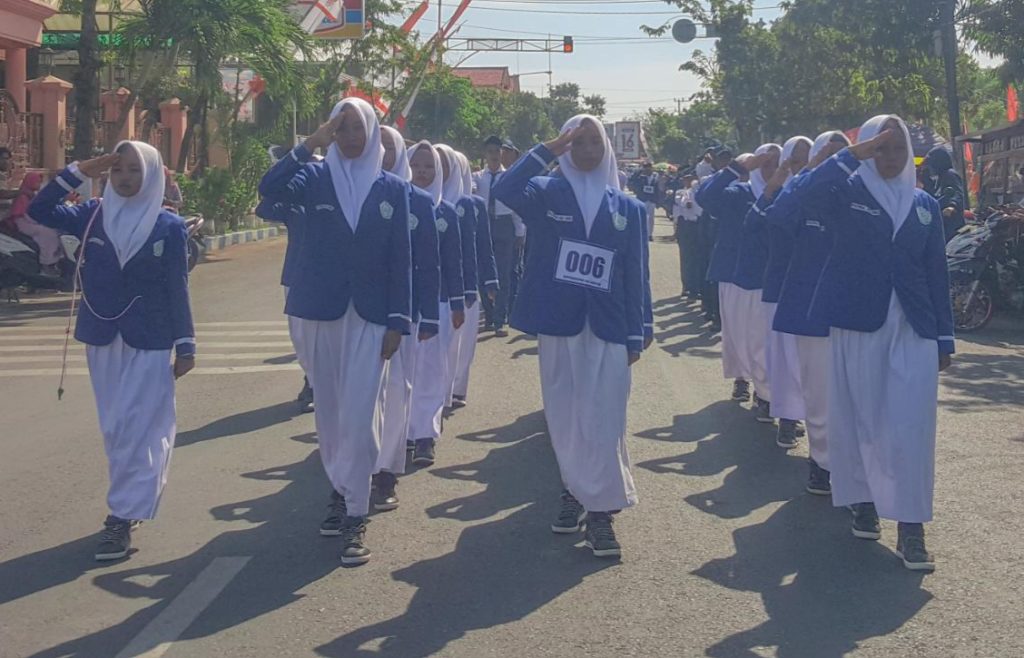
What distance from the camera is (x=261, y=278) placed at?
20.8m

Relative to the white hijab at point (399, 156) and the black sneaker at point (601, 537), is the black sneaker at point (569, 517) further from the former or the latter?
the white hijab at point (399, 156)

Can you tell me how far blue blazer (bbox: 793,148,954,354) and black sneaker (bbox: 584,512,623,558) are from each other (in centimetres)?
148

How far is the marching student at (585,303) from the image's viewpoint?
612cm

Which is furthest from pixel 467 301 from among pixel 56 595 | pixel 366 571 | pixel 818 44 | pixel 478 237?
pixel 818 44

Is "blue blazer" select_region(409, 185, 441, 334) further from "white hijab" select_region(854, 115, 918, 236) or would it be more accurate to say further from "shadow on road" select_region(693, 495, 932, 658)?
"white hijab" select_region(854, 115, 918, 236)

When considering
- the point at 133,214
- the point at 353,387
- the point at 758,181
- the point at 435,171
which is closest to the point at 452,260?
the point at 435,171

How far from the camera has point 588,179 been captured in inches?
247

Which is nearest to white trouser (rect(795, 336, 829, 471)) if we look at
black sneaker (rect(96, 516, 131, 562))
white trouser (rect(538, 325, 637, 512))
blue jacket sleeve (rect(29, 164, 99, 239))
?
white trouser (rect(538, 325, 637, 512))

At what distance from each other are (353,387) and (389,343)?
0.89 ft

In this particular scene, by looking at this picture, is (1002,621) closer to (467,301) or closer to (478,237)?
(467,301)

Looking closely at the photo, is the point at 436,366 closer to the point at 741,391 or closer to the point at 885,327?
the point at 885,327

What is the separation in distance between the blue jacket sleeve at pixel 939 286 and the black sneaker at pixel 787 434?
2.55 m

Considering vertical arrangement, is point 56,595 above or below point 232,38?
below

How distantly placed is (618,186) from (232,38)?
619 inches
